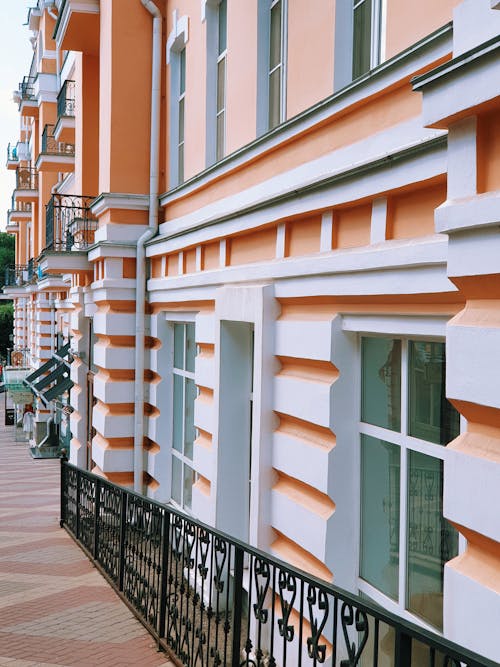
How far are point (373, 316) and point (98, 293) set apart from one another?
269 inches

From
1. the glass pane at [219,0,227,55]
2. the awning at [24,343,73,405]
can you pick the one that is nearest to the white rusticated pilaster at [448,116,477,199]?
the glass pane at [219,0,227,55]

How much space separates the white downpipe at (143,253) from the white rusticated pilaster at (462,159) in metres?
7.32

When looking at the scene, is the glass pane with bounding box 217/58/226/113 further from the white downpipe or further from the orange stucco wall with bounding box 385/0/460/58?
the orange stucco wall with bounding box 385/0/460/58

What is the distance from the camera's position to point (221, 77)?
848 centimetres

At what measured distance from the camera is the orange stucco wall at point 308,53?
561 centimetres

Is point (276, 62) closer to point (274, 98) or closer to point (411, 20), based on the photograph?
point (274, 98)

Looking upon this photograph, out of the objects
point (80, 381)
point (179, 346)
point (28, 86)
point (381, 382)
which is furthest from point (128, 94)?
point (28, 86)

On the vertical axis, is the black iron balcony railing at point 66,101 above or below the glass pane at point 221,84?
above

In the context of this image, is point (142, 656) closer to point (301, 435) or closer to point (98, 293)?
point (301, 435)

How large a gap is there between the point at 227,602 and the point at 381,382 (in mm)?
1623

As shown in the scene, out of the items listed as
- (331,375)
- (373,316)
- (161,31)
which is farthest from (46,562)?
(161,31)

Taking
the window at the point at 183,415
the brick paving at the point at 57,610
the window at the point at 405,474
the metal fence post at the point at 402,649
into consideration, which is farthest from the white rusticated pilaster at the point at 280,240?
the metal fence post at the point at 402,649

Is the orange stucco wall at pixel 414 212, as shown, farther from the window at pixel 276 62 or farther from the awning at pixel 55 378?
the awning at pixel 55 378

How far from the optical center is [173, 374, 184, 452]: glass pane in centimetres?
962
